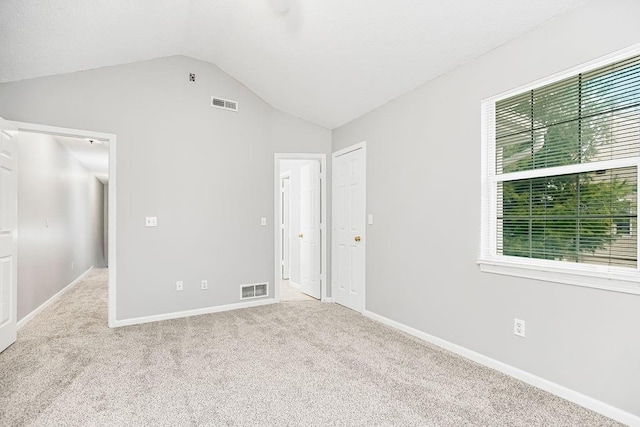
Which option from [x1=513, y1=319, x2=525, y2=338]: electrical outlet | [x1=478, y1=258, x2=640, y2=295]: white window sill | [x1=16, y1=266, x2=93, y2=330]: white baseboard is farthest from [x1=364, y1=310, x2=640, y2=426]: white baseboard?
[x1=16, y1=266, x2=93, y2=330]: white baseboard

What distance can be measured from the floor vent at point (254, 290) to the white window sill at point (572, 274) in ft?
9.54

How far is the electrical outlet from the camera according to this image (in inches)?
97.7

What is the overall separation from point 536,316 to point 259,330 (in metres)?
2.51

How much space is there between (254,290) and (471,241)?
2.91 meters

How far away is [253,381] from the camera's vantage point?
2.50 meters

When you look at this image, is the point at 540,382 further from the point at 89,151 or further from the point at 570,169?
the point at 89,151

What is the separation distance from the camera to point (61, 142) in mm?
5617

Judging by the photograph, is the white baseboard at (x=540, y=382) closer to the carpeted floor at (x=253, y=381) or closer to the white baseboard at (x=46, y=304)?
the carpeted floor at (x=253, y=381)

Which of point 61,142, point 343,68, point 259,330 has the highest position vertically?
point 343,68

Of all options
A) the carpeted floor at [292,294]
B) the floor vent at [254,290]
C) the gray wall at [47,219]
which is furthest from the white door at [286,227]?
the gray wall at [47,219]

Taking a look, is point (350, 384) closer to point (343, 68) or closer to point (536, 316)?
point (536, 316)

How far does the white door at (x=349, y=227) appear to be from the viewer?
14.3 ft

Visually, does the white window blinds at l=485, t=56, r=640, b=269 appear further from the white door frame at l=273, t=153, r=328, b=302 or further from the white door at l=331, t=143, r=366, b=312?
the white door frame at l=273, t=153, r=328, b=302

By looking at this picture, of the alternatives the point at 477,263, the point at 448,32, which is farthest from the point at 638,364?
the point at 448,32
